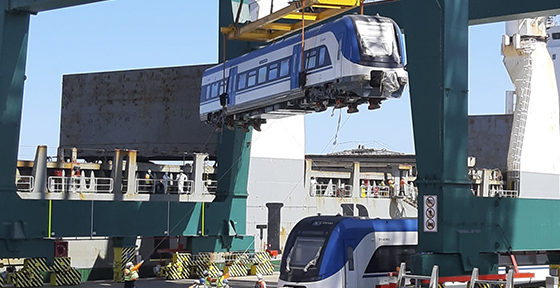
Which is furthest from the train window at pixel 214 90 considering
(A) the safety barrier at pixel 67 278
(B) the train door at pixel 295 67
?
(A) the safety barrier at pixel 67 278

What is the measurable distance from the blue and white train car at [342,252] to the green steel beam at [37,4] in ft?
32.1

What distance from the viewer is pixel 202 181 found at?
3584cm

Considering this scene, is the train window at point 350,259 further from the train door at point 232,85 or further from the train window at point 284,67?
the train door at point 232,85

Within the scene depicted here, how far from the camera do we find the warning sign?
67.3ft

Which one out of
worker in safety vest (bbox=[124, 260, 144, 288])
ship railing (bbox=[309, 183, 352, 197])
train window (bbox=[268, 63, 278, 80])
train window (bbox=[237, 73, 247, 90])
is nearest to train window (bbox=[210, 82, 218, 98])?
train window (bbox=[237, 73, 247, 90])

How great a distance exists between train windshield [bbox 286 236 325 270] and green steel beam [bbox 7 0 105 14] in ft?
31.9

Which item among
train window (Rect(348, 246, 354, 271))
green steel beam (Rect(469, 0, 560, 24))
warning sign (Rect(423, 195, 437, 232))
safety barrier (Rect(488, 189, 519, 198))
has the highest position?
green steel beam (Rect(469, 0, 560, 24))

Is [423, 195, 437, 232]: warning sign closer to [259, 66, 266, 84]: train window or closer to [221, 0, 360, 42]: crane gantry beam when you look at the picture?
[221, 0, 360, 42]: crane gantry beam

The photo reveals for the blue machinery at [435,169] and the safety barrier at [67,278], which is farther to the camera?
the safety barrier at [67,278]

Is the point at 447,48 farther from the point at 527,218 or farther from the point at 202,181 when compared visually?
the point at 202,181

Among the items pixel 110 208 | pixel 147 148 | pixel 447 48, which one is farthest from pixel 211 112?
pixel 147 148

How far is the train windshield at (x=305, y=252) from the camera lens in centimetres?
2183

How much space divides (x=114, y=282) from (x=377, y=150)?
175 feet

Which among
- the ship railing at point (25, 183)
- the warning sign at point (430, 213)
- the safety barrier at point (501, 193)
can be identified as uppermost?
the safety barrier at point (501, 193)
